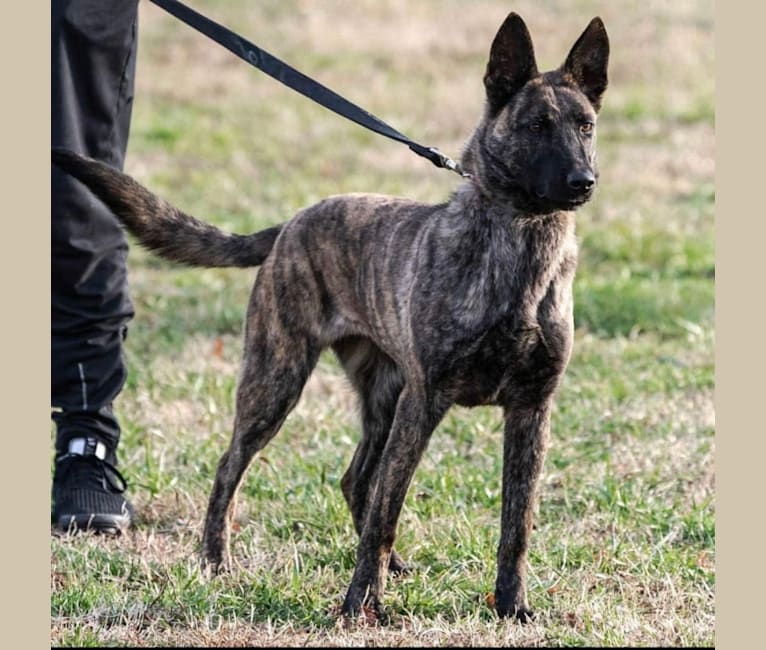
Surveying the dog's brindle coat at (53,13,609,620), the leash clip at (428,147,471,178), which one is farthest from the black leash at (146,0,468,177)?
the dog's brindle coat at (53,13,609,620)

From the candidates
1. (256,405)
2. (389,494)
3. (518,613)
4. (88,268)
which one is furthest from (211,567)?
(88,268)

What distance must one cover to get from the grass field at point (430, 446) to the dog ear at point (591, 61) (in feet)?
5.04

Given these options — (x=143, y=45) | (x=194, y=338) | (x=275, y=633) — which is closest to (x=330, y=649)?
(x=275, y=633)

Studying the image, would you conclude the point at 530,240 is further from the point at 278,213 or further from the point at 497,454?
the point at 278,213

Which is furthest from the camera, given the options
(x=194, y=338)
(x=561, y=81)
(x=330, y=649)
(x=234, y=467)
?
(x=194, y=338)

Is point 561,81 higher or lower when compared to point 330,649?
higher

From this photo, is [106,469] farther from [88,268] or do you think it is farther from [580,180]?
[580,180]

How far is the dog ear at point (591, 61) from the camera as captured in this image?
407cm

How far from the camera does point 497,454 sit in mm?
5684

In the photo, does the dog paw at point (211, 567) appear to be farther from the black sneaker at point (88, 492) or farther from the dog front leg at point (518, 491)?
the dog front leg at point (518, 491)

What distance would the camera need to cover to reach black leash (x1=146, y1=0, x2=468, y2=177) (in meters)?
4.43

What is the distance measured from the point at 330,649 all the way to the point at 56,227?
80.4 inches

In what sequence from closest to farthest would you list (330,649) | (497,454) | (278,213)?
(330,649), (497,454), (278,213)

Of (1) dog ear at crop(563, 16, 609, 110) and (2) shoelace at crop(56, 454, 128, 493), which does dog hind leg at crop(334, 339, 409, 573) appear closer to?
(2) shoelace at crop(56, 454, 128, 493)
